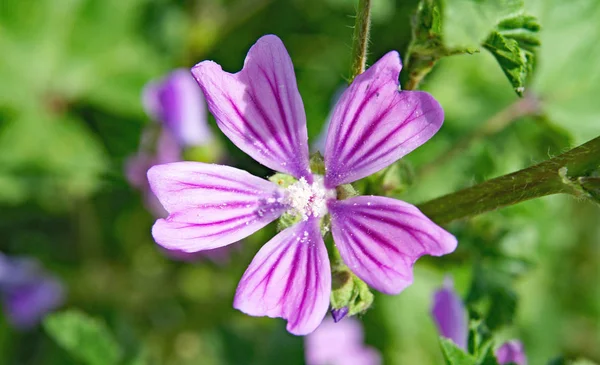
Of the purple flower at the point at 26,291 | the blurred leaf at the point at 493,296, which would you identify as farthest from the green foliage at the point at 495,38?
the purple flower at the point at 26,291

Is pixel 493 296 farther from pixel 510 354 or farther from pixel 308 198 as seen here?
pixel 308 198

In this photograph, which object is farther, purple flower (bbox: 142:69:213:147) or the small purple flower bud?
purple flower (bbox: 142:69:213:147)

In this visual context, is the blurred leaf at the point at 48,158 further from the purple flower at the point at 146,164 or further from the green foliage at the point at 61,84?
the purple flower at the point at 146,164

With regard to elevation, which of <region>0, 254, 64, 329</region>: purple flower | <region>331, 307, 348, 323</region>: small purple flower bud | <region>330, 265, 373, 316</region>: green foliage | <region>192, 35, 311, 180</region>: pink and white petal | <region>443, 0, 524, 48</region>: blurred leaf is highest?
<region>443, 0, 524, 48</region>: blurred leaf

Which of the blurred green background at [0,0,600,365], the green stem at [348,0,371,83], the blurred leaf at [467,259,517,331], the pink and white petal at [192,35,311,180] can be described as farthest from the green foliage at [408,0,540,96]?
the blurred green background at [0,0,600,365]

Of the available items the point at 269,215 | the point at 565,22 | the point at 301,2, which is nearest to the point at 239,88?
the point at 269,215

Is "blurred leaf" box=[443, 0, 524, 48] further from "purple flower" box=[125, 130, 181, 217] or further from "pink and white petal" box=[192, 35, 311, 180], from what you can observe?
"purple flower" box=[125, 130, 181, 217]
